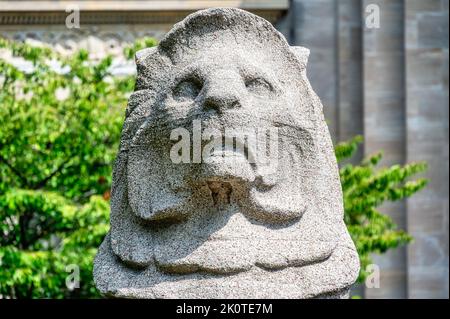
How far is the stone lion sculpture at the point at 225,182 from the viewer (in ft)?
16.9

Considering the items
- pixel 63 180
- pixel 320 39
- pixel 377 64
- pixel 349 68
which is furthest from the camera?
pixel 320 39

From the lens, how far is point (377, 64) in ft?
49.0

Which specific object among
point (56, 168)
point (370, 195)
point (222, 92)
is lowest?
point (370, 195)

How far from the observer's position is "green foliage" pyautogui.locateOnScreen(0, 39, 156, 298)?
9312 mm

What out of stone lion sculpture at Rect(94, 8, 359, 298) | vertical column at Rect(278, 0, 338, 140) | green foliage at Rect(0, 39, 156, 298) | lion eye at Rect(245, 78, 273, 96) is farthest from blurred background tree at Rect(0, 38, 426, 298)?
vertical column at Rect(278, 0, 338, 140)

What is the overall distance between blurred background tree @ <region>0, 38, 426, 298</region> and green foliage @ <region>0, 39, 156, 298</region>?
0.01 m

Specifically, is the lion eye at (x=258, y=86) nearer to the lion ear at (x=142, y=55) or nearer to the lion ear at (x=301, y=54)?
the lion ear at (x=301, y=54)

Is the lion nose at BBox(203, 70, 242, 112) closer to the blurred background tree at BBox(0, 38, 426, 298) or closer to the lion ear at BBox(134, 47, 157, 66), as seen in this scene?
the lion ear at BBox(134, 47, 157, 66)

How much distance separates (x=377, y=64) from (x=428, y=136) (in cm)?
138

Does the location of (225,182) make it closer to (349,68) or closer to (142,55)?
(142,55)

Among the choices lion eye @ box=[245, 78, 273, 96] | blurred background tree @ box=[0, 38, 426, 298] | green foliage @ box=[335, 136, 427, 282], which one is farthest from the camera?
green foliage @ box=[335, 136, 427, 282]

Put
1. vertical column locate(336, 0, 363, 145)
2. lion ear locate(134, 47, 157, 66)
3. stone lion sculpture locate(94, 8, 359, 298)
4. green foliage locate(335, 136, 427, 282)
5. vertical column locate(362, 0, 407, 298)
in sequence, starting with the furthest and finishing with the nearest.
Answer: vertical column locate(336, 0, 363, 145), vertical column locate(362, 0, 407, 298), green foliage locate(335, 136, 427, 282), lion ear locate(134, 47, 157, 66), stone lion sculpture locate(94, 8, 359, 298)

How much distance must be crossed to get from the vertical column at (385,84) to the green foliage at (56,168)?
5091 millimetres

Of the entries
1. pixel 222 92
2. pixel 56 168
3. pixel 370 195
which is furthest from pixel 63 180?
pixel 222 92
